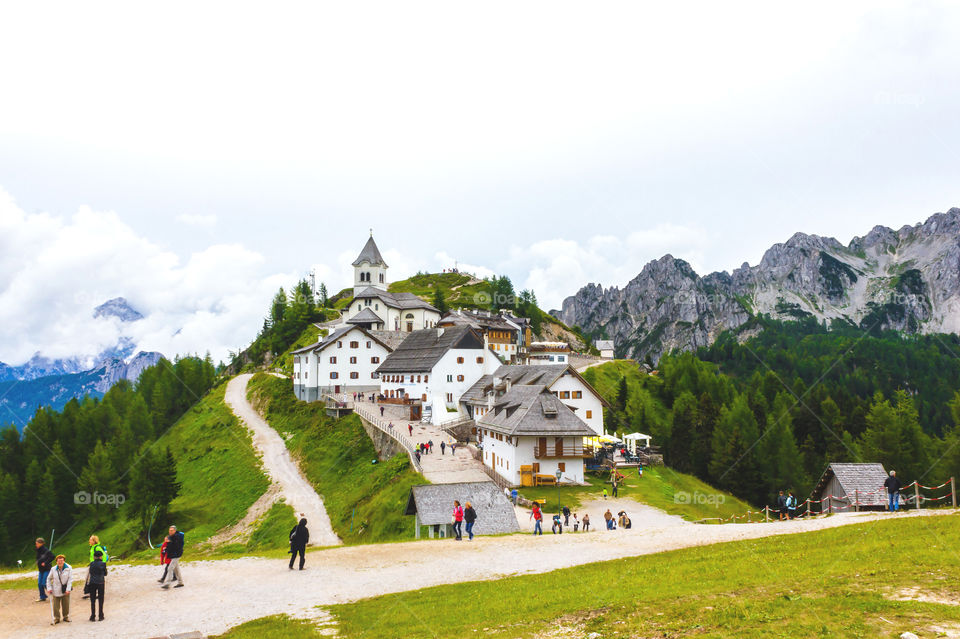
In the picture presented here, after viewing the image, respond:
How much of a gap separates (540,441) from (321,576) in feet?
93.9

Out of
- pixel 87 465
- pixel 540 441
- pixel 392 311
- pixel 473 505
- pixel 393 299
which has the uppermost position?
pixel 393 299

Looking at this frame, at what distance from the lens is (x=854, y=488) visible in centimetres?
4369

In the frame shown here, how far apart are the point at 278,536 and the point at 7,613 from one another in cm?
2899

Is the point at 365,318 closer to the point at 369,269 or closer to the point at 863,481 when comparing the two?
the point at 369,269

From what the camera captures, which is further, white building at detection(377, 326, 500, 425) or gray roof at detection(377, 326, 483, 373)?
gray roof at detection(377, 326, 483, 373)

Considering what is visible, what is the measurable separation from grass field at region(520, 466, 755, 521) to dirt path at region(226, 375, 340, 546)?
16399 mm

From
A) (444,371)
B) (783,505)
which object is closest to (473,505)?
(783,505)

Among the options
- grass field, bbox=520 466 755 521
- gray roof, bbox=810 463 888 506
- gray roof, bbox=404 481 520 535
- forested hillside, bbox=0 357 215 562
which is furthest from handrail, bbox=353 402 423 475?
gray roof, bbox=810 463 888 506

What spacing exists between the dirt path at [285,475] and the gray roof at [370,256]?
46733 mm

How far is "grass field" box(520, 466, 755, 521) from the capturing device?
4354 cm

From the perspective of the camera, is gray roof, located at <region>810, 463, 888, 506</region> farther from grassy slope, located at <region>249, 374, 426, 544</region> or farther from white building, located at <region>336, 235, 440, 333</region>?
white building, located at <region>336, 235, 440, 333</region>

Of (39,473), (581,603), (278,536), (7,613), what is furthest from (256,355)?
(581,603)

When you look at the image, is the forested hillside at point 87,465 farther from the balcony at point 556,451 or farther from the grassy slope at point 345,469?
the balcony at point 556,451

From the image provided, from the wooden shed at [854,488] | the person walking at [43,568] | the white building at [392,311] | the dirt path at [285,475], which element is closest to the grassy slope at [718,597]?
the person walking at [43,568]
